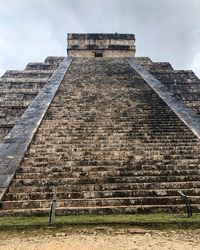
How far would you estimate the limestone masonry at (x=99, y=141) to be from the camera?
6.07m

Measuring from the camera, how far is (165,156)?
24.8 ft

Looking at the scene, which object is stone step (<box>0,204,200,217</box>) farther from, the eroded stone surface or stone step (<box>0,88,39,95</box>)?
stone step (<box>0,88,39,95</box>)

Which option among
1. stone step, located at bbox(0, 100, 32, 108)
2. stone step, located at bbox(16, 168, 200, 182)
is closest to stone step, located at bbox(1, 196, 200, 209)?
stone step, located at bbox(16, 168, 200, 182)

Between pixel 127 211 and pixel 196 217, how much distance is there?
1134 mm

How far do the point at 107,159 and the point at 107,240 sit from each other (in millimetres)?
3377

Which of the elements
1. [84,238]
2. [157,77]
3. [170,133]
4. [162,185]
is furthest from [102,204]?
[157,77]

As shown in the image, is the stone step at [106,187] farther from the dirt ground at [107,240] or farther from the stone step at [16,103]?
the stone step at [16,103]

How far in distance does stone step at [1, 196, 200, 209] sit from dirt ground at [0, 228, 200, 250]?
139 cm

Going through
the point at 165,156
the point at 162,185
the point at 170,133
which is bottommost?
the point at 162,185

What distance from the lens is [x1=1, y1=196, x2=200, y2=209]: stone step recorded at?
579cm

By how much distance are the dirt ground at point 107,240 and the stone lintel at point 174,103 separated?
4.74 metres

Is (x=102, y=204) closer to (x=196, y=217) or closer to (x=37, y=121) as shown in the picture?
(x=196, y=217)

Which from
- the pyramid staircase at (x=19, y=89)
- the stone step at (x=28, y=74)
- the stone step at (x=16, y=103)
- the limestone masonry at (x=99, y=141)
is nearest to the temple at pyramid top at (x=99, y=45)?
the pyramid staircase at (x=19, y=89)

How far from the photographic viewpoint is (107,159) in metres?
7.41
